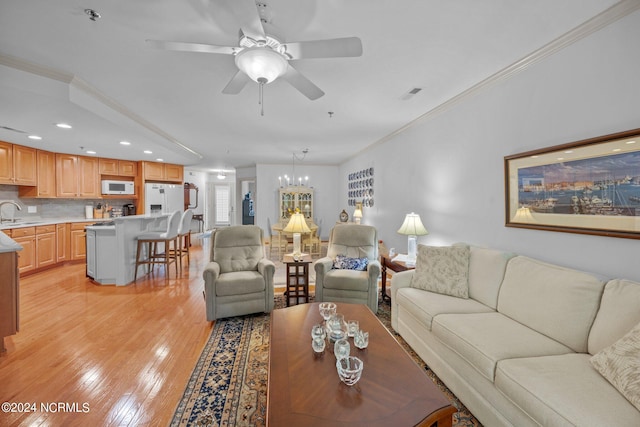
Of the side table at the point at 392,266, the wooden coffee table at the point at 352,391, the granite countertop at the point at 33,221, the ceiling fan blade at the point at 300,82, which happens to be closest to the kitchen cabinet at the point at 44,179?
the granite countertop at the point at 33,221

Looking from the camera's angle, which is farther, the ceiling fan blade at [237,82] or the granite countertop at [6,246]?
the granite countertop at [6,246]

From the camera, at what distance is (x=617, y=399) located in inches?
45.4

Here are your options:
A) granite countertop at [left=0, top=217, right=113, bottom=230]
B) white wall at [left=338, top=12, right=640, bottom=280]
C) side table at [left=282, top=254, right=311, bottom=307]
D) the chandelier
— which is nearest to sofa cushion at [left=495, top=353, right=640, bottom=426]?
white wall at [left=338, top=12, right=640, bottom=280]

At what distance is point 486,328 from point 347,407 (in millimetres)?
1191

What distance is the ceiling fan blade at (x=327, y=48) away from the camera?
1504mm

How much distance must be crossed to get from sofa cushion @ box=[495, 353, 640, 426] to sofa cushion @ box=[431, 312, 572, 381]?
0.22ft

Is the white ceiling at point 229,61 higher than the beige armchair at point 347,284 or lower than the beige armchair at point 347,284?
higher

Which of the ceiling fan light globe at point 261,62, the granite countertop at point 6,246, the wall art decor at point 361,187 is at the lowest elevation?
the granite countertop at point 6,246

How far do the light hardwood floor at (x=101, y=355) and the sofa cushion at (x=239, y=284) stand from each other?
427 millimetres

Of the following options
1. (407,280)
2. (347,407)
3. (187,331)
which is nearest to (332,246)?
(407,280)

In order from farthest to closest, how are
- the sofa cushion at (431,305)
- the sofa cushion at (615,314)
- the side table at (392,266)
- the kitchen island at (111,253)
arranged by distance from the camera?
the kitchen island at (111,253) < the side table at (392,266) < the sofa cushion at (431,305) < the sofa cushion at (615,314)

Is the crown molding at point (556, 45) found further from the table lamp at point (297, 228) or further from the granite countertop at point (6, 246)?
the granite countertop at point (6, 246)

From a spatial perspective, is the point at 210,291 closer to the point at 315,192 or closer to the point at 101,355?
the point at 101,355

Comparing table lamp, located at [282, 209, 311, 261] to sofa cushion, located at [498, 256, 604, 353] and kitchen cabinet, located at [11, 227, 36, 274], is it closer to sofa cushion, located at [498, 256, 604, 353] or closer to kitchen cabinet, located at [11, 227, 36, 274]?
sofa cushion, located at [498, 256, 604, 353]
